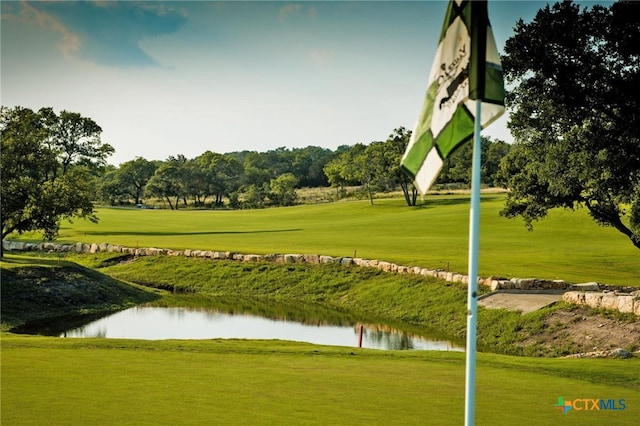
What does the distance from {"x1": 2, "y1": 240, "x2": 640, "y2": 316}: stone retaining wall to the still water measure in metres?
5.14

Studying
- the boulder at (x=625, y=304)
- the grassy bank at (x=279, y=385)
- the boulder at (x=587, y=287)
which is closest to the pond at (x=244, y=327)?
the boulder at (x=625, y=304)

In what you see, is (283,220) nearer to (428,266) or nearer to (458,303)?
(428,266)

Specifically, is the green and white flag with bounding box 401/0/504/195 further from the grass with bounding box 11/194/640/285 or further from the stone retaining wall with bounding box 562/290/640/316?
the grass with bounding box 11/194/640/285

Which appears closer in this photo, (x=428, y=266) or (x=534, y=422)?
(x=534, y=422)

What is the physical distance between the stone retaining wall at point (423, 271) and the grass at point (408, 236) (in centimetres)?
154

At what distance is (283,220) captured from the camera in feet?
292

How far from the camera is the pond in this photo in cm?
3133

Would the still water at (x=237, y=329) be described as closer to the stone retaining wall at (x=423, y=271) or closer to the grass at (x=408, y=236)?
the stone retaining wall at (x=423, y=271)

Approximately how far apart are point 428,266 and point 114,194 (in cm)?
10274

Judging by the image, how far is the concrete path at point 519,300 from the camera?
31.4 meters

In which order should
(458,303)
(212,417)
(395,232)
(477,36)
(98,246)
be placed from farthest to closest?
(395,232) → (98,246) → (458,303) → (212,417) → (477,36)

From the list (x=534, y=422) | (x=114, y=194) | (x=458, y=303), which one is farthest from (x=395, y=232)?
(x=114, y=194)

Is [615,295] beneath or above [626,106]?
beneath

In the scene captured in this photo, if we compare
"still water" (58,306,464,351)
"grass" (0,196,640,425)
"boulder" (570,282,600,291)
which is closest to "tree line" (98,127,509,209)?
"grass" (0,196,640,425)
